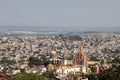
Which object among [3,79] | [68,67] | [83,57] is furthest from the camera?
[83,57]

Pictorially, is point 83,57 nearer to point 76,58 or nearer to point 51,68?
point 76,58

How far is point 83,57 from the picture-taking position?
58906 millimetres

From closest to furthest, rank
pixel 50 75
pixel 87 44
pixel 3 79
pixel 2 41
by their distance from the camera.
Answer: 1. pixel 3 79
2. pixel 50 75
3. pixel 87 44
4. pixel 2 41

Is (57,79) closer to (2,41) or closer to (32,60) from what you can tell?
(32,60)

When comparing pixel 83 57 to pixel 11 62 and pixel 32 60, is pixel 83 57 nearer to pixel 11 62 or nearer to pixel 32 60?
pixel 32 60

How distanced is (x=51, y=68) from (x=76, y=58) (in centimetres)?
587

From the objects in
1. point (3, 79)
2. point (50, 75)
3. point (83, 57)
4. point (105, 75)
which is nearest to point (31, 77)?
point (3, 79)

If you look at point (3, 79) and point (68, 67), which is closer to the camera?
point (3, 79)

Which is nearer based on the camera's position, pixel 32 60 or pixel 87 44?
pixel 32 60

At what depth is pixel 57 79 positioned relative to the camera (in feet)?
146

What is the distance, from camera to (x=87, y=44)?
119188 mm

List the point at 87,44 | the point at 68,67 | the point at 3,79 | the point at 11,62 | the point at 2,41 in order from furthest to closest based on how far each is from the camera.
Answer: the point at 2,41 < the point at 87,44 < the point at 11,62 < the point at 68,67 < the point at 3,79

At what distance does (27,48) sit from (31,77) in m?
73.1

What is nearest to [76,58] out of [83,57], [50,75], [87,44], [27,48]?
[83,57]
